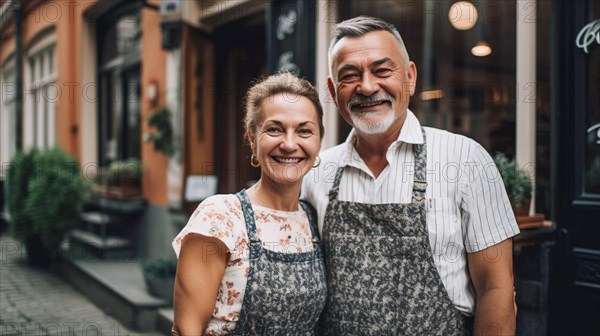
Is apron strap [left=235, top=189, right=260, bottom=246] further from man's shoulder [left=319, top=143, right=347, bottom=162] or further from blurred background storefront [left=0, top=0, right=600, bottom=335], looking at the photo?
blurred background storefront [left=0, top=0, right=600, bottom=335]

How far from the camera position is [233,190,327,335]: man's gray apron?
2.00m

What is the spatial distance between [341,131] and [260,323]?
129 inches

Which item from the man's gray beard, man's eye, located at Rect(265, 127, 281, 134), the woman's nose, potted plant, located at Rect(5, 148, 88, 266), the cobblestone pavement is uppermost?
the man's gray beard

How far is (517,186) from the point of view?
332cm

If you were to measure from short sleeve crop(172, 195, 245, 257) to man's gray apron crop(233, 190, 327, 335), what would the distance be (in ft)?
0.15

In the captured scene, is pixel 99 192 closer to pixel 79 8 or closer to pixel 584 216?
pixel 79 8

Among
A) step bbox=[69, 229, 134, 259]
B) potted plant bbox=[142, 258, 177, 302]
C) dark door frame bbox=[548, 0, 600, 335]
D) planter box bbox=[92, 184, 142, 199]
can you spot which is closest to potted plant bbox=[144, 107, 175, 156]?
planter box bbox=[92, 184, 142, 199]

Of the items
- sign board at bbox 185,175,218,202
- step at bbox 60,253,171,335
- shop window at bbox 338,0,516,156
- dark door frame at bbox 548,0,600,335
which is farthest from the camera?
Result: sign board at bbox 185,175,218,202

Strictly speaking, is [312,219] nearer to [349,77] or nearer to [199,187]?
A: [349,77]

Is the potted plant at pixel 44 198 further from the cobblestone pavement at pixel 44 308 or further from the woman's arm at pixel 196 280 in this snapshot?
the woman's arm at pixel 196 280

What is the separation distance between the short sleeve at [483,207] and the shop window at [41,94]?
422 inches

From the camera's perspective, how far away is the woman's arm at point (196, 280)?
1.94 m

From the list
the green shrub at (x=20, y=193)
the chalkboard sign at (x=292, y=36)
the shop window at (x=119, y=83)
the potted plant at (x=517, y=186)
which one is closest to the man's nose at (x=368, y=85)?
the potted plant at (x=517, y=186)

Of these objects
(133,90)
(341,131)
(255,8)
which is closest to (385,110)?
(341,131)
